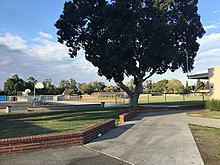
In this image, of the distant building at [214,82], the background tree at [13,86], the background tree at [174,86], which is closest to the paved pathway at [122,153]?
the distant building at [214,82]

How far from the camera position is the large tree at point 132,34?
79.9 feet

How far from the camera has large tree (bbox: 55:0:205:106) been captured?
24.3 metres

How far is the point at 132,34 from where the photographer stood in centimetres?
2317

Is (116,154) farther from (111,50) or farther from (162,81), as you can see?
(162,81)

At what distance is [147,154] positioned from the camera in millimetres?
7164

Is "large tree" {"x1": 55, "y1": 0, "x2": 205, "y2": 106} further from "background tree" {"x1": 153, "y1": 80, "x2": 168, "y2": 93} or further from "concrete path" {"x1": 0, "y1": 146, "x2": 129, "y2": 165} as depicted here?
"background tree" {"x1": 153, "y1": 80, "x2": 168, "y2": 93}

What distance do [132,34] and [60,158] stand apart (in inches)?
709

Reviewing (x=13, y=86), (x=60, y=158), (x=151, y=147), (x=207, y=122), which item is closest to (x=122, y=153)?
(x=151, y=147)

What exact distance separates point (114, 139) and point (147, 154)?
2.43 meters

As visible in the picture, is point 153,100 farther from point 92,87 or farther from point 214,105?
point 92,87

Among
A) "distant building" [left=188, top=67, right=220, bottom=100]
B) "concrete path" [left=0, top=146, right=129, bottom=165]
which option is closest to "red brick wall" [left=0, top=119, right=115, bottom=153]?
"concrete path" [left=0, top=146, right=129, bottom=165]

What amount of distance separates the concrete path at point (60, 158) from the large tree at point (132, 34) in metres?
16.9

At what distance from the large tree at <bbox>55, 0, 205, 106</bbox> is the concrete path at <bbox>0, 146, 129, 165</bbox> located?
16863 millimetres

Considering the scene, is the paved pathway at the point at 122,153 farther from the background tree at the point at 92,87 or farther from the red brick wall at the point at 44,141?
the background tree at the point at 92,87
